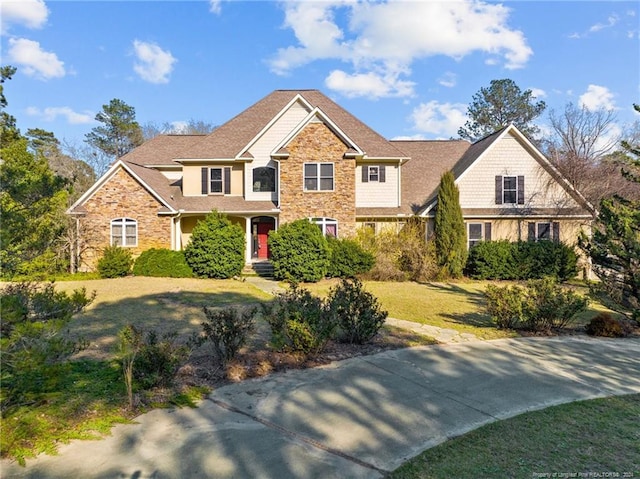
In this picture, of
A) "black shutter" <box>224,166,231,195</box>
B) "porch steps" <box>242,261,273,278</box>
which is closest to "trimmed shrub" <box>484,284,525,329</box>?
"porch steps" <box>242,261,273,278</box>

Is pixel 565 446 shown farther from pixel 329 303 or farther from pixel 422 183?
pixel 422 183

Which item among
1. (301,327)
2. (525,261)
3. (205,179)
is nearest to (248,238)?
(205,179)

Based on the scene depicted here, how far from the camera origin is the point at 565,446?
4.23 meters

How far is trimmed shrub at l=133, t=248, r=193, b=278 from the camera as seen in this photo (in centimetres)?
1895

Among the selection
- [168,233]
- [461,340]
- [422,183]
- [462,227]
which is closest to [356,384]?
[461,340]

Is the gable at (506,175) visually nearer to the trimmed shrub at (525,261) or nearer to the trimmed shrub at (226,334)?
the trimmed shrub at (525,261)

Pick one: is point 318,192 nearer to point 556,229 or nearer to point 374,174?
point 374,174

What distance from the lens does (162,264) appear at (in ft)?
62.5

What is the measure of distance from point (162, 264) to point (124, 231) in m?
3.54

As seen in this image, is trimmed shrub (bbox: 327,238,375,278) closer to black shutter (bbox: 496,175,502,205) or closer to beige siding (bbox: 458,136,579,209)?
beige siding (bbox: 458,136,579,209)

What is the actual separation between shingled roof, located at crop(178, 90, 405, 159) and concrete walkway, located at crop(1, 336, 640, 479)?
55.7 ft

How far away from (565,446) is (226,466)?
11.2 ft

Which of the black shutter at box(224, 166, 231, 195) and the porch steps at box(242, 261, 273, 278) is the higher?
the black shutter at box(224, 166, 231, 195)

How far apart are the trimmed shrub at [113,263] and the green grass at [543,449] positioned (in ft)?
59.2
